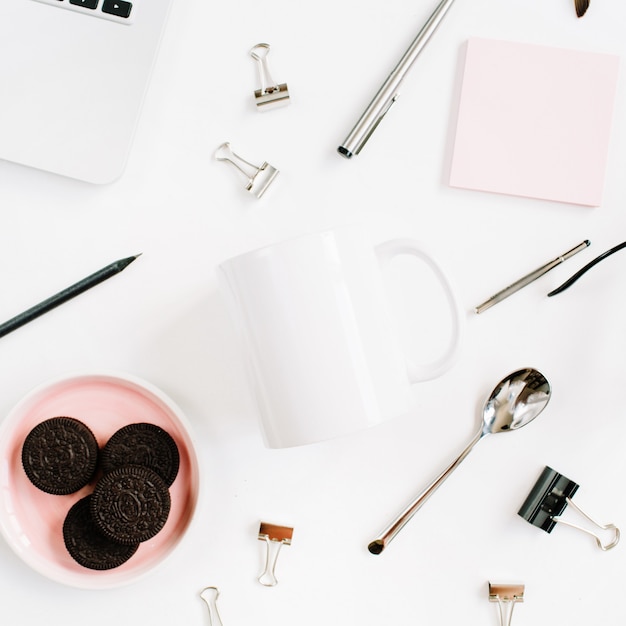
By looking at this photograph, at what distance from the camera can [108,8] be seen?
545mm

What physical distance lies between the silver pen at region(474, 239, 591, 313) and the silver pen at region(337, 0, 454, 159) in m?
0.19

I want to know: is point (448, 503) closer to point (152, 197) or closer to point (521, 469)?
point (521, 469)

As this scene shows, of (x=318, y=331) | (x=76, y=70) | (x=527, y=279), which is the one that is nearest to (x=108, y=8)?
(x=76, y=70)

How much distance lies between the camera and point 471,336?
0.59 meters

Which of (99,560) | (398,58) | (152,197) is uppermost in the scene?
(398,58)

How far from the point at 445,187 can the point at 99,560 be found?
0.47 m

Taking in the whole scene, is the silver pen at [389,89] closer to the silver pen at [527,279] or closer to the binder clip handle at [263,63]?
the binder clip handle at [263,63]

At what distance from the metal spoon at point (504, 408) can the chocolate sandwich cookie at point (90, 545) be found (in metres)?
0.24

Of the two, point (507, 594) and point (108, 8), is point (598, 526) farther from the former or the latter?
point (108, 8)

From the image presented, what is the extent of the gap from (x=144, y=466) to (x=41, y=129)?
316mm

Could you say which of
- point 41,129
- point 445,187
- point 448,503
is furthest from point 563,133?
point 41,129

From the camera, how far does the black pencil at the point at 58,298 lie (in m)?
0.57

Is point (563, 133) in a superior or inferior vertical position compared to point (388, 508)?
superior

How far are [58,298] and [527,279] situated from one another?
0.44 m
